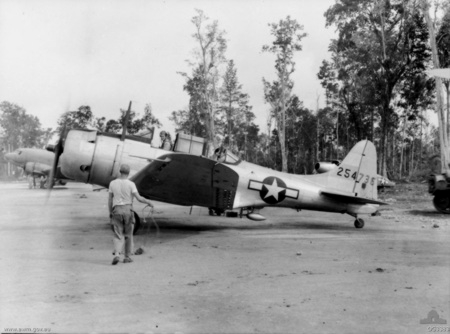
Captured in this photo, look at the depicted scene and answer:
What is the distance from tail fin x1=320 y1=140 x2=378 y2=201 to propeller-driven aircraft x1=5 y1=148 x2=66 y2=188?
2283 centimetres

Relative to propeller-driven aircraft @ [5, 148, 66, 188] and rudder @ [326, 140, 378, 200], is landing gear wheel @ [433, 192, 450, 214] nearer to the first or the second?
rudder @ [326, 140, 378, 200]

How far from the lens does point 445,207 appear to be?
572 inches

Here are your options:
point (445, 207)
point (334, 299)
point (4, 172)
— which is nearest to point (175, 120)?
point (4, 172)

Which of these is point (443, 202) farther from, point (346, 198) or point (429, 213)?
point (346, 198)

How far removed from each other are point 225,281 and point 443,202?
1249 centimetres

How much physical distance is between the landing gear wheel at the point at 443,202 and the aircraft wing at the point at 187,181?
31.0ft

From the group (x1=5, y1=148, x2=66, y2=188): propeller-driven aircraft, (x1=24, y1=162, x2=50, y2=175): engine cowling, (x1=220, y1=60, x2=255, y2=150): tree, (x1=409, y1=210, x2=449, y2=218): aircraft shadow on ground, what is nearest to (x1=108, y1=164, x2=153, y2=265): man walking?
(x1=409, y1=210, x2=449, y2=218): aircraft shadow on ground

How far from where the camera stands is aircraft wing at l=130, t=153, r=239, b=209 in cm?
807

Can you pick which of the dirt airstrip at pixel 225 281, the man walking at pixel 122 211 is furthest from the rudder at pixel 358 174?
the man walking at pixel 122 211

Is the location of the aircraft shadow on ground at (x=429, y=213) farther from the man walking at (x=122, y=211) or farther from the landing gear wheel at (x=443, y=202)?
the man walking at (x=122, y=211)

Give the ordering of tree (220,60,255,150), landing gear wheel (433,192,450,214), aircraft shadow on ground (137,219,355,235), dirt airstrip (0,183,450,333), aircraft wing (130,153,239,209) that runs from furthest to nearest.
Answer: tree (220,60,255,150) → landing gear wheel (433,192,450,214) → aircraft shadow on ground (137,219,355,235) → aircraft wing (130,153,239,209) → dirt airstrip (0,183,450,333)

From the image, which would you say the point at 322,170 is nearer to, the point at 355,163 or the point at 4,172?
the point at 355,163

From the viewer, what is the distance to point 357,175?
431 inches

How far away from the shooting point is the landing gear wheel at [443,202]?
47.6ft
